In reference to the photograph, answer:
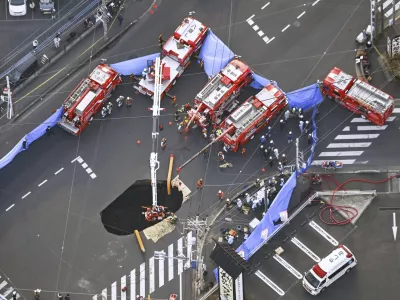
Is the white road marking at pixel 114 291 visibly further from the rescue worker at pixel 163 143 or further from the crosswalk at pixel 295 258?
the rescue worker at pixel 163 143

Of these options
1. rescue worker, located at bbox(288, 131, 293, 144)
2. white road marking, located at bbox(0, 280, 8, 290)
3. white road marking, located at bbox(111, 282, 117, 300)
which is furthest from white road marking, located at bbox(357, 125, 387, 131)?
white road marking, located at bbox(0, 280, 8, 290)

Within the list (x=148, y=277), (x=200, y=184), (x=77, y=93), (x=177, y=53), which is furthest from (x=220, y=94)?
(x=148, y=277)

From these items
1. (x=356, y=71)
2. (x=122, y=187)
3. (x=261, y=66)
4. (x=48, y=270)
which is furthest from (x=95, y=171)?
(x=356, y=71)

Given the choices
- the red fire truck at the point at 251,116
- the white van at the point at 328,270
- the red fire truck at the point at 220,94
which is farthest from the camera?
the red fire truck at the point at 220,94

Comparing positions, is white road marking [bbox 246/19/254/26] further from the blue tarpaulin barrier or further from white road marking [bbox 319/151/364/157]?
the blue tarpaulin barrier

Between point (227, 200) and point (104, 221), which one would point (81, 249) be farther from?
point (227, 200)

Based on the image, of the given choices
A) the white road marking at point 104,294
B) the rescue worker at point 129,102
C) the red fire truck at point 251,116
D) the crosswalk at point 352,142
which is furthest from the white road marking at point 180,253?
the rescue worker at point 129,102
